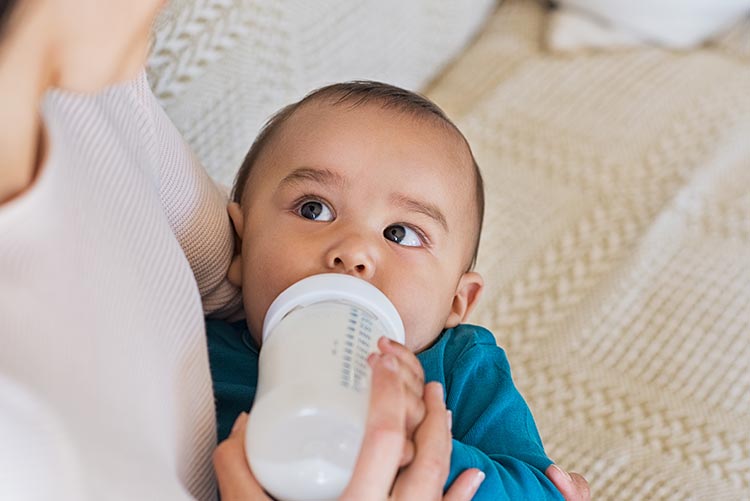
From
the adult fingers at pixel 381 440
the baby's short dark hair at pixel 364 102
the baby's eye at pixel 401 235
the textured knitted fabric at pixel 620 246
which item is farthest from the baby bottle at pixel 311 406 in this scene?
the textured knitted fabric at pixel 620 246

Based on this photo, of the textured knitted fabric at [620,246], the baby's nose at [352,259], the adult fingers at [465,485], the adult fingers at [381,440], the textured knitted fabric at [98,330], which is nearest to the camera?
the textured knitted fabric at [98,330]

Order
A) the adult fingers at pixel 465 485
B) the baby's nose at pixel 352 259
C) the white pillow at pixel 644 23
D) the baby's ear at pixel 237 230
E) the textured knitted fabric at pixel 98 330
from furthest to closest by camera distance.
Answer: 1. the white pillow at pixel 644 23
2. the baby's ear at pixel 237 230
3. the baby's nose at pixel 352 259
4. the adult fingers at pixel 465 485
5. the textured knitted fabric at pixel 98 330

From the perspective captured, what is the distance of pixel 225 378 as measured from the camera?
3.04 feet

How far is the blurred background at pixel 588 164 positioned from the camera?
3.83ft

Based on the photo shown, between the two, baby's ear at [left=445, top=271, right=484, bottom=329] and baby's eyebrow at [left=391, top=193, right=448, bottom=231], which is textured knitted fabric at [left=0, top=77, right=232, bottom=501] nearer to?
baby's eyebrow at [left=391, top=193, right=448, bottom=231]

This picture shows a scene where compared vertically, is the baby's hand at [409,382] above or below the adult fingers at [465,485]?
above

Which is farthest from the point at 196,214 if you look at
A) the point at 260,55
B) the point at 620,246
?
the point at 620,246

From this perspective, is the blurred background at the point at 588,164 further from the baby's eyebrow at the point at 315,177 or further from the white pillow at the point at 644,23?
the baby's eyebrow at the point at 315,177

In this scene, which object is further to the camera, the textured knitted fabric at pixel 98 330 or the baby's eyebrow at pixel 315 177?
the baby's eyebrow at pixel 315 177

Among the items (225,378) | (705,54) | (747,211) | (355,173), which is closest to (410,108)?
(355,173)

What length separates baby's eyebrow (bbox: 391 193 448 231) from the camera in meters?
0.92

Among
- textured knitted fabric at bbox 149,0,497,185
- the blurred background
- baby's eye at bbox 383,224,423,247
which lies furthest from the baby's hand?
textured knitted fabric at bbox 149,0,497,185

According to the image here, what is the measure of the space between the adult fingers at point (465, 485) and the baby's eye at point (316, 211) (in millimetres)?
290

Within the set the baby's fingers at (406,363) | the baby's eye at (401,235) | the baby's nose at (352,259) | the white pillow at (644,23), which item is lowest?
the white pillow at (644,23)
